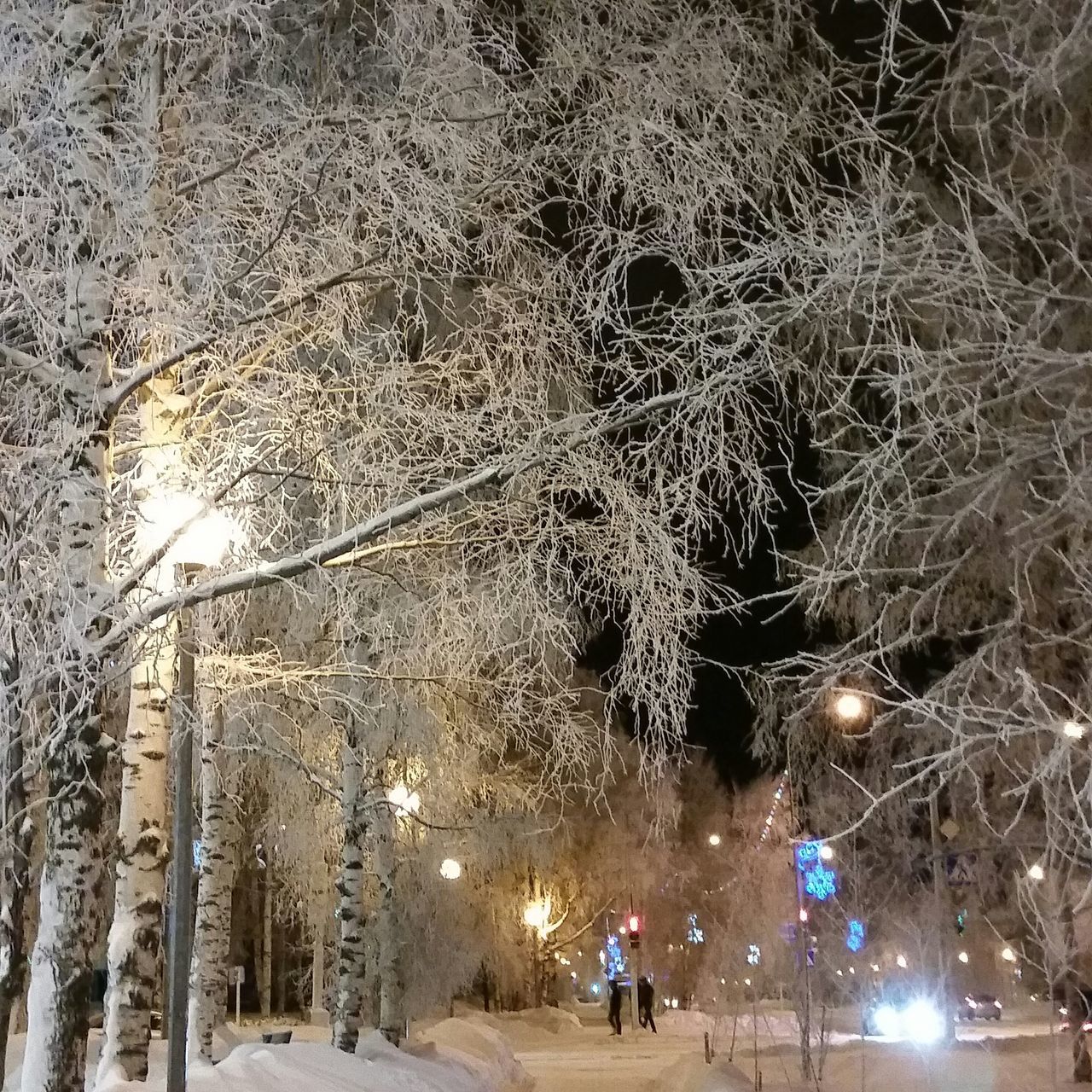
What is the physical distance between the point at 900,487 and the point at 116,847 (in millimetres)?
5915

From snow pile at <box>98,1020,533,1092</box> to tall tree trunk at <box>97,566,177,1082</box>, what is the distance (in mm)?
691

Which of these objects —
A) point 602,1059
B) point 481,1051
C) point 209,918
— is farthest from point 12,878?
point 602,1059

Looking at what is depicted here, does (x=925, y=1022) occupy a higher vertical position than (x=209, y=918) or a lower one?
lower

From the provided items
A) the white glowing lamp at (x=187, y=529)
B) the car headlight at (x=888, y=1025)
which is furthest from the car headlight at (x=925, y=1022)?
the white glowing lamp at (x=187, y=529)

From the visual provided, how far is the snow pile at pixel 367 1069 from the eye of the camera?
1036cm

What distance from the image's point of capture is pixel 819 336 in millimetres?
7598

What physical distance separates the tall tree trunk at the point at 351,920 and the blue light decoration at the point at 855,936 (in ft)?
21.3

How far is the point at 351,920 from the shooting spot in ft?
49.9

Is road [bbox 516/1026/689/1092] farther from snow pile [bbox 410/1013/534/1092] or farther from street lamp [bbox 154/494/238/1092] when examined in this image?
street lamp [bbox 154/494/238/1092]

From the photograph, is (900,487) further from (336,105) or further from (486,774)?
(486,774)

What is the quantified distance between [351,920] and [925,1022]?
840 cm

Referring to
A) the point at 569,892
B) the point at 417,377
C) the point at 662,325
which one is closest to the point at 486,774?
the point at 417,377

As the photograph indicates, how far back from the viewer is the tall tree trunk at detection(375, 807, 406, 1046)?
54.7ft

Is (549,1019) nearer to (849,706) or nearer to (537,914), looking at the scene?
(537,914)
